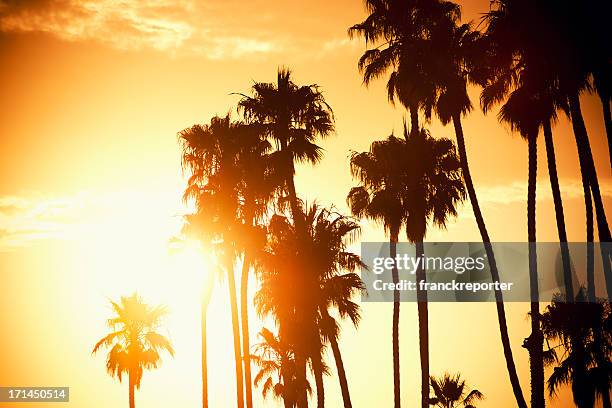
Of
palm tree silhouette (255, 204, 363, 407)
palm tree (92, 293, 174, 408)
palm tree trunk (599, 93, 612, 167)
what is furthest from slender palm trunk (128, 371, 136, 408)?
palm tree trunk (599, 93, 612, 167)

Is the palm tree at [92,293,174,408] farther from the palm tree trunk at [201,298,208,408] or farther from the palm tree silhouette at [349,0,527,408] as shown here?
the palm tree silhouette at [349,0,527,408]

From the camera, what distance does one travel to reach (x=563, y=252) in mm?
30656

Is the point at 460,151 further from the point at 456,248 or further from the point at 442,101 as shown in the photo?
the point at 456,248

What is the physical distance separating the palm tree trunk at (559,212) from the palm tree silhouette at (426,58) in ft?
11.1

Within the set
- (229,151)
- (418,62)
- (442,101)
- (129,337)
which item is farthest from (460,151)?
(129,337)

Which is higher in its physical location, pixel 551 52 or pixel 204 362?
pixel 551 52

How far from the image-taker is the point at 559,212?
31188 mm

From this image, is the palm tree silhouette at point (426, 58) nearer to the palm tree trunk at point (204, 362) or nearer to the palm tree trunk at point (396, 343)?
the palm tree trunk at point (396, 343)

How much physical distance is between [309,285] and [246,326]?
488 cm

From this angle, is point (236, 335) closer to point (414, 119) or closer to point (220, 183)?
point (220, 183)

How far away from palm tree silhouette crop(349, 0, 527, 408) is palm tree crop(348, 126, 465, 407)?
1.49 meters

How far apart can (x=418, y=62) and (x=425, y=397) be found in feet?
55.4

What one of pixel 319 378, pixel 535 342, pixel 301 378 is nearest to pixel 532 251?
pixel 535 342

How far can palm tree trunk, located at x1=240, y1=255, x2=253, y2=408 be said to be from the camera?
35.0 metres
